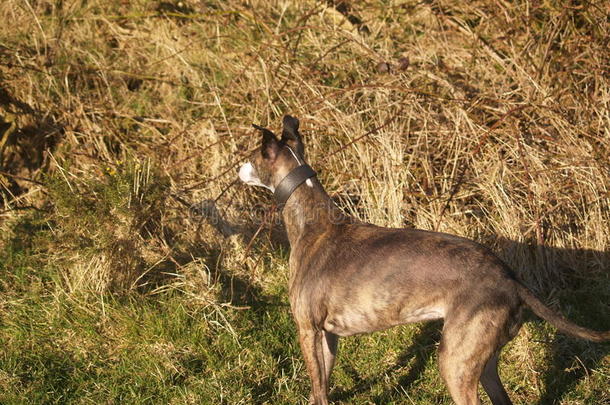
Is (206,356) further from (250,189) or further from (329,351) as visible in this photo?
(250,189)

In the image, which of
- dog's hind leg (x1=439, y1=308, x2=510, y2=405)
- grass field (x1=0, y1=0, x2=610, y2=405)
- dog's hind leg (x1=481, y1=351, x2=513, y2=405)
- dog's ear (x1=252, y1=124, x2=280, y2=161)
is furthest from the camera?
grass field (x1=0, y1=0, x2=610, y2=405)

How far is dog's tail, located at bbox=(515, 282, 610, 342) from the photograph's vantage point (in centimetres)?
318

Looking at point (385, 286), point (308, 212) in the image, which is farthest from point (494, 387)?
point (308, 212)

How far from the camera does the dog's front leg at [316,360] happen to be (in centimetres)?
374

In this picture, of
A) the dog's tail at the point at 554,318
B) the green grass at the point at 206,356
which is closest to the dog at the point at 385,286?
the dog's tail at the point at 554,318

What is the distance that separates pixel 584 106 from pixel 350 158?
2332mm

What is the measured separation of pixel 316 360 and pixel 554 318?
142 centimetres

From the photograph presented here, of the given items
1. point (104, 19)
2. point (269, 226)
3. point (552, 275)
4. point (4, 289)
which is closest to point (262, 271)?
point (269, 226)

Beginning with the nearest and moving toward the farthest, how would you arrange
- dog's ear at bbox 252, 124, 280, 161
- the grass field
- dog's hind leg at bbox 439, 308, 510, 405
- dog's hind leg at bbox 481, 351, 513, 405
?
dog's hind leg at bbox 439, 308, 510, 405 < dog's hind leg at bbox 481, 351, 513, 405 < dog's ear at bbox 252, 124, 280, 161 < the grass field

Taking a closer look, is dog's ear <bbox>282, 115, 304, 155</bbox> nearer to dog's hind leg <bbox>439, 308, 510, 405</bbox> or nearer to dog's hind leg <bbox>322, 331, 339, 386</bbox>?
dog's hind leg <bbox>322, 331, 339, 386</bbox>

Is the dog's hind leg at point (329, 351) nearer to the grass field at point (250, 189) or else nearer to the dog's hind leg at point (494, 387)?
the grass field at point (250, 189)

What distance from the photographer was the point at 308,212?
403cm

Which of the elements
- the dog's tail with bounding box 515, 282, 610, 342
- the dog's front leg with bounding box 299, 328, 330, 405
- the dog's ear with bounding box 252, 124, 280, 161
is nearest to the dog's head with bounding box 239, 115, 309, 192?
the dog's ear with bounding box 252, 124, 280, 161

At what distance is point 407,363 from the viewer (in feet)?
14.7
